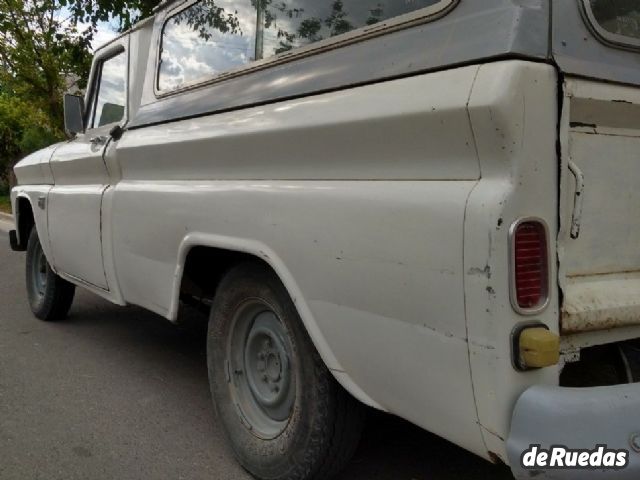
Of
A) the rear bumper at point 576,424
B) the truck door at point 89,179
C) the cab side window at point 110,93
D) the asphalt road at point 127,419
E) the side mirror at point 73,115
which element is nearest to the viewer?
the rear bumper at point 576,424

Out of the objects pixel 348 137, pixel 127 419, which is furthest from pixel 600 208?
pixel 127 419

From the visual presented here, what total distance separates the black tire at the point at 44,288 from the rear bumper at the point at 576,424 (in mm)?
4527

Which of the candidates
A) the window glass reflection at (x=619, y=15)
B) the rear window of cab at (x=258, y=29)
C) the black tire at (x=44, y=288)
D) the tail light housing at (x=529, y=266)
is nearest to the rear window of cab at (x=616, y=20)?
the window glass reflection at (x=619, y=15)

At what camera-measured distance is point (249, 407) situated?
2859 millimetres

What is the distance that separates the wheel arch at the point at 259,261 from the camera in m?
2.21

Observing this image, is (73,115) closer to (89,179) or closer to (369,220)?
(89,179)

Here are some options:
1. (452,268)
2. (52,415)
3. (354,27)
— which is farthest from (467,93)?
(52,415)

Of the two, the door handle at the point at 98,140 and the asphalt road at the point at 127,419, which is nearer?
the asphalt road at the point at 127,419

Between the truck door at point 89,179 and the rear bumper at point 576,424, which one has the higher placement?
the truck door at point 89,179

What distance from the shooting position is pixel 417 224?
1857 mm

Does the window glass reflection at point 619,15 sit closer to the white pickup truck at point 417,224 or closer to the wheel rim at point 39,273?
the white pickup truck at point 417,224

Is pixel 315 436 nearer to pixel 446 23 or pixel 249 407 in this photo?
pixel 249 407

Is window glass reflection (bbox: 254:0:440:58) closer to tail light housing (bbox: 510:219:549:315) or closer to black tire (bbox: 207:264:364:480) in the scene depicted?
tail light housing (bbox: 510:219:549:315)

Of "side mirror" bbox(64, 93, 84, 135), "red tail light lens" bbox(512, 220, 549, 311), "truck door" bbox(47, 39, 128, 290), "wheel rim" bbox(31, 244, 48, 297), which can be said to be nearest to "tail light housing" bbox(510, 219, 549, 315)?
"red tail light lens" bbox(512, 220, 549, 311)
